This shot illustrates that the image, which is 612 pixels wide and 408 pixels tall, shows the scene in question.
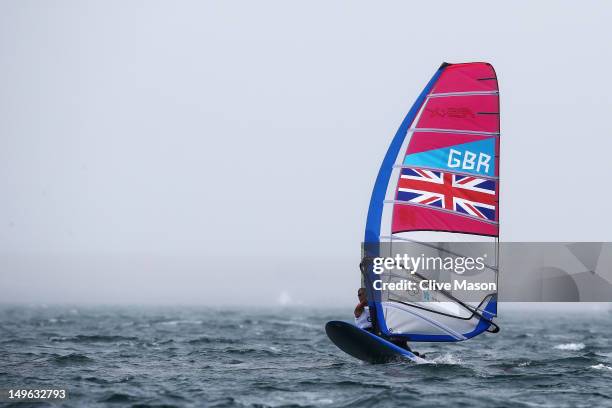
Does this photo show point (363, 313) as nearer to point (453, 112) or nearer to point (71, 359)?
point (453, 112)

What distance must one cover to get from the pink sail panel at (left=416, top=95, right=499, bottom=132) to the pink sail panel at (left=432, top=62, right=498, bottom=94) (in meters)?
0.18

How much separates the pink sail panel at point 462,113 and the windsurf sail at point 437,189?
0.02m

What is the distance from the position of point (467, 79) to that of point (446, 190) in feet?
7.87

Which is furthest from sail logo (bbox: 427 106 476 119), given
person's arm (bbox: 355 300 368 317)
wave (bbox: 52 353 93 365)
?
wave (bbox: 52 353 93 365)

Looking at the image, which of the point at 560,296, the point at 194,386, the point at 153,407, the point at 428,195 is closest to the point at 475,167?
the point at 428,195

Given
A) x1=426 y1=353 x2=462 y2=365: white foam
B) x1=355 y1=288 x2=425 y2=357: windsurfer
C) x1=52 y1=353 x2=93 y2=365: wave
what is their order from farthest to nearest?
x1=52 y1=353 x2=93 y2=365: wave, x1=426 y1=353 x2=462 y2=365: white foam, x1=355 y1=288 x2=425 y2=357: windsurfer

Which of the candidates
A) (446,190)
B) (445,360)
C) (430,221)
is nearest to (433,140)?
(446,190)

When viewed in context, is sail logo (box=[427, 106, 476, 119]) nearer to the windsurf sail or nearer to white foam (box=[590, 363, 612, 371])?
the windsurf sail

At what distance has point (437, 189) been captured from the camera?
1845cm

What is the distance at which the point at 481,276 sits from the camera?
1888 cm

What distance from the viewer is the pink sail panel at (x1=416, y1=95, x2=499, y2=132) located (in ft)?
60.1

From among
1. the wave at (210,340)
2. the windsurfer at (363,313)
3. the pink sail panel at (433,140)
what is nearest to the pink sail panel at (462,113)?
the pink sail panel at (433,140)

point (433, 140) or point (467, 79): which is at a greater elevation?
point (467, 79)

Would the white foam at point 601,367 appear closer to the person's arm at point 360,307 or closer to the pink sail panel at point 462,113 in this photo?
the person's arm at point 360,307
